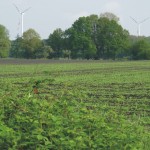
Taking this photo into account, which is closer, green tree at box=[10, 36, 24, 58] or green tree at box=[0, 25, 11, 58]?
green tree at box=[10, 36, 24, 58]

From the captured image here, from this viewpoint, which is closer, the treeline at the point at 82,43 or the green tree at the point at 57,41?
the treeline at the point at 82,43

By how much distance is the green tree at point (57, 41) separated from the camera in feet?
335

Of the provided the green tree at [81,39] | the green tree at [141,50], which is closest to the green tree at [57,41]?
the green tree at [81,39]

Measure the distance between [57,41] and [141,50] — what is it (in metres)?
19.6

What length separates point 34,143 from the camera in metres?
5.04

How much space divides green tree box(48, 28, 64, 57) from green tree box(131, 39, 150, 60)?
54.2ft

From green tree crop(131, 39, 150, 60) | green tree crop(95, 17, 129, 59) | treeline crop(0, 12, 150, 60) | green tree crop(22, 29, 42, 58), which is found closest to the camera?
green tree crop(131, 39, 150, 60)

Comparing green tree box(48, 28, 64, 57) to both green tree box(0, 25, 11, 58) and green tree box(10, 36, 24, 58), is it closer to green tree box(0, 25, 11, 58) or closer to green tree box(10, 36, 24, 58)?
green tree box(10, 36, 24, 58)

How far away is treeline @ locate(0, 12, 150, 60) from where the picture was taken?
323 feet

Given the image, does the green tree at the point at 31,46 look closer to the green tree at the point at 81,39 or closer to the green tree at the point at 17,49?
the green tree at the point at 17,49

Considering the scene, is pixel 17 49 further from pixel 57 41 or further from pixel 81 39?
pixel 81 39

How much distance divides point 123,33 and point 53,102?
99437 mm

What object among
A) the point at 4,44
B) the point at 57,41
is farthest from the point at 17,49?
the point at 57,41

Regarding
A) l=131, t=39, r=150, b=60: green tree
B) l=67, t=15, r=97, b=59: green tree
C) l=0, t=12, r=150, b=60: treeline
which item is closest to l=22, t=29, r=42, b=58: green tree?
l=0, t=12, r=150, b=60: treeline
